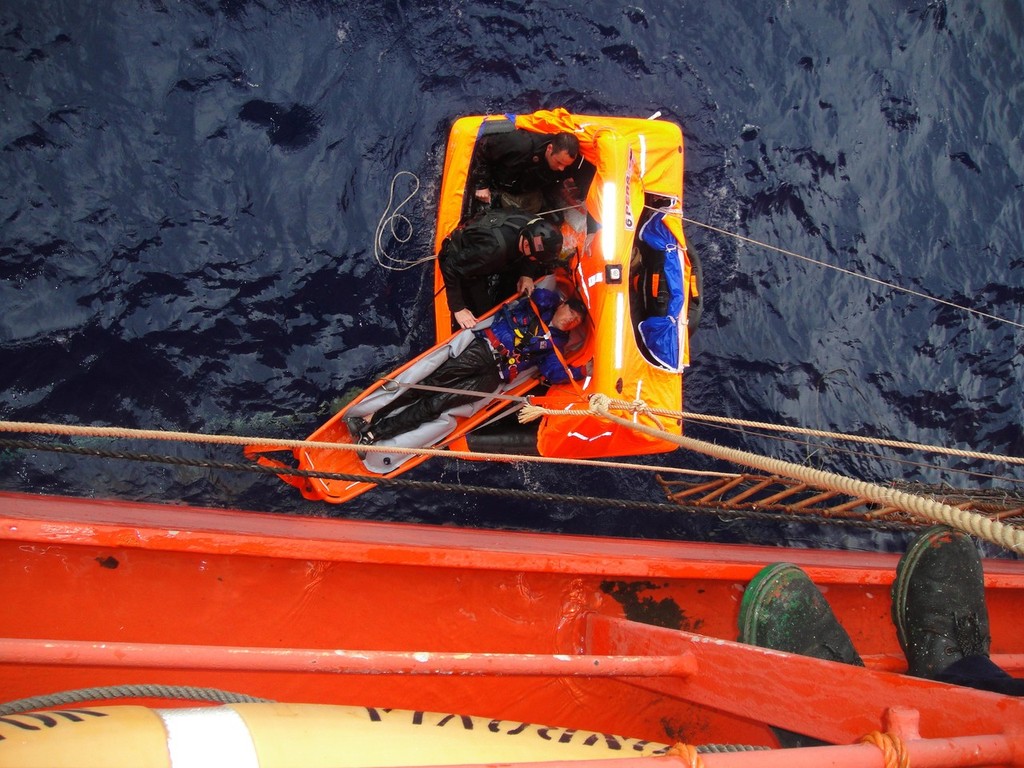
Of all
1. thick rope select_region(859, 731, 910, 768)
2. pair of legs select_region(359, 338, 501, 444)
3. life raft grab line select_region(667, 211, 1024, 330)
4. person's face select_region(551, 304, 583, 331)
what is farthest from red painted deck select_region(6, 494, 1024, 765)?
life raft grab line select_region(667, 211, 1024, 330)

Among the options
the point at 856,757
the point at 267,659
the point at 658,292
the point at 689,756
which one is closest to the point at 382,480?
the point at 267,659

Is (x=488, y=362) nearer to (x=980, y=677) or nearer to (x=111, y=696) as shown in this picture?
(x=980, y=677)

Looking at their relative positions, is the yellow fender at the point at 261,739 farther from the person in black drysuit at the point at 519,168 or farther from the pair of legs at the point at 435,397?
the person in black drysuit at the point at 519,168

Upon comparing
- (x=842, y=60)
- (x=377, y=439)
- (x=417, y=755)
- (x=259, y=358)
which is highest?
(x=842, y=60)

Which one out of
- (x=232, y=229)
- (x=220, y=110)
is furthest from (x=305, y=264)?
(x=220, y=110)

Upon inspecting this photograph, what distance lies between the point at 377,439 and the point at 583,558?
7.80 ft

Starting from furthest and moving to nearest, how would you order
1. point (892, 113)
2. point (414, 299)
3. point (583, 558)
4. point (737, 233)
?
1. point (892, 113)
2. point (737, 233)
3. point (414, 299)
4. point (583, 558)

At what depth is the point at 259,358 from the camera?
505cm

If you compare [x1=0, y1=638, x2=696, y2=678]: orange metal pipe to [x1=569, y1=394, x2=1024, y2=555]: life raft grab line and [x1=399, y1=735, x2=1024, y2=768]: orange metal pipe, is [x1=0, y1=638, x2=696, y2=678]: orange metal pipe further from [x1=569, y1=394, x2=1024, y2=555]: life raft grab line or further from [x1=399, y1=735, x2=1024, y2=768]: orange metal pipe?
[x1=569, y1=394, x2=1024, y2=555]: life raft grab line

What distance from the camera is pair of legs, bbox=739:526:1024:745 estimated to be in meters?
2.78

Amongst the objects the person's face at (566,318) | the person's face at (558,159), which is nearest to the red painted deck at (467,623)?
the person's face at (566,318)

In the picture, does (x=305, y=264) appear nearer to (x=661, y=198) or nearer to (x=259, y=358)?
(x=259, y=358)

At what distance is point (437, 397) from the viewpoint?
5.05m

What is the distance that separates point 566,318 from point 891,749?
370cm
